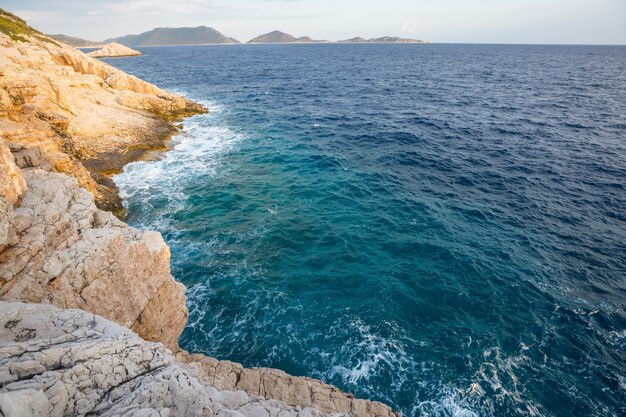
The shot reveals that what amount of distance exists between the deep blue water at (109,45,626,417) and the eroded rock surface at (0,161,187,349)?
14.3 ft

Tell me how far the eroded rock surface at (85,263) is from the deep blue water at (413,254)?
4.36 m

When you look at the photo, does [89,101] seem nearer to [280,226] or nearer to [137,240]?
[280,226]

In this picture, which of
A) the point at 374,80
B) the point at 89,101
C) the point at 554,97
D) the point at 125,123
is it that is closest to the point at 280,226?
the point at 125,123

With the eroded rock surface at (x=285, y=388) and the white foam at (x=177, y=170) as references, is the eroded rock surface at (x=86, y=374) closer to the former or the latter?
the eroded rock surface at (x=285, y=388)

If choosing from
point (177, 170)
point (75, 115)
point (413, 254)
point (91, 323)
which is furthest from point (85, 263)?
point (75, 115)

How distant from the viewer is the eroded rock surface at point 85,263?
43.9 ft

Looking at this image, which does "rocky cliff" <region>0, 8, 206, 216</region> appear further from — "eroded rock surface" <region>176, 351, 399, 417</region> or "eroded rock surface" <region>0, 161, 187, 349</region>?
"eroded rock surface" <region>176, 351, 399, 417</region>

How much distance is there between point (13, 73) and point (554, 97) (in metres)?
97.8

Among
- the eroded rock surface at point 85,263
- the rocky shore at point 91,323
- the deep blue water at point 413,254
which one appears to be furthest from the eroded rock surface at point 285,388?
the eroded rock surface at point 85,263

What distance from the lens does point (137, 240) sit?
16.4m

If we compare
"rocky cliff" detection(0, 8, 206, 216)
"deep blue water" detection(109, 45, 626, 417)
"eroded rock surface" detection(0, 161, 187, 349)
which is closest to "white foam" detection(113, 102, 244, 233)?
"deep blue water" detection(109, 45, 626, 417)

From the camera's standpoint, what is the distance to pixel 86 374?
8.93 meters

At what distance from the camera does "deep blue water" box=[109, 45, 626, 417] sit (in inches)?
695

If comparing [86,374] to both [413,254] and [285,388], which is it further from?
[413,254]
